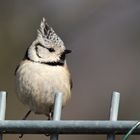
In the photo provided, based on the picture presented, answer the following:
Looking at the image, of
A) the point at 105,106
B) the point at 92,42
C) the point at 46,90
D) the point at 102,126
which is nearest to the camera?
the point at 102,126

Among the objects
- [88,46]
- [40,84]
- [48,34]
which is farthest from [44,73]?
[88,46]

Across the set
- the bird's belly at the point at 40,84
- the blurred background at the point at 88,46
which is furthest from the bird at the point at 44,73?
the blurred background at the point at 88,46

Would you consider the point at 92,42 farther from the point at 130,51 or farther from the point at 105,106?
the point at 105,106

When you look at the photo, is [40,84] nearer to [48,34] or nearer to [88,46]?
[48,34]

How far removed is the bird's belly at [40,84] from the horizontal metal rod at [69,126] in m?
1.75

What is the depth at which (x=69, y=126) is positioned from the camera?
6.70 ft

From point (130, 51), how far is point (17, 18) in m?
1.11

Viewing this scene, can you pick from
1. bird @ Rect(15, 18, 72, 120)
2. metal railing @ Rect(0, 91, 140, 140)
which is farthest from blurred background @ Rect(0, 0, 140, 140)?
metal railing @ Rect(0, 91, 140, 140)

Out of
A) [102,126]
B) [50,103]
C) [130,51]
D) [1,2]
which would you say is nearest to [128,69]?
[130,51]

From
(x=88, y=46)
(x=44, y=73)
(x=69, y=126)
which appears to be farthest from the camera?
(x=88, y=46)

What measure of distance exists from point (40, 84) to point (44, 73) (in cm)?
6

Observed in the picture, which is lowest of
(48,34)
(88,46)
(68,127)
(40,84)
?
(68,127)

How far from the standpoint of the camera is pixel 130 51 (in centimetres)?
716

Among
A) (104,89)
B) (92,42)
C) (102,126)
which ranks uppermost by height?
(92,42)
